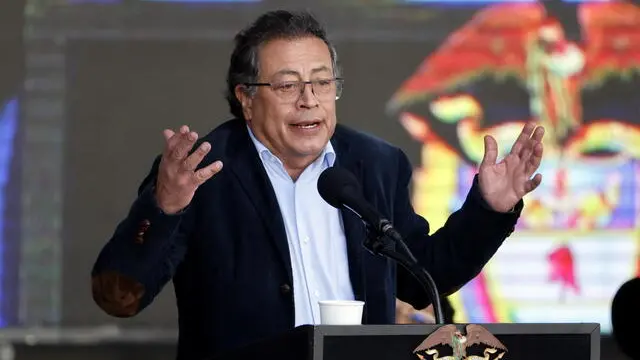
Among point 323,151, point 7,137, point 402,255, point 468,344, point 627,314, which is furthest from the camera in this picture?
point 7,137

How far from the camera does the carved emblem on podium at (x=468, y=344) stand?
183cm

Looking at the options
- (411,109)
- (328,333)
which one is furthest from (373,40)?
(328,333)

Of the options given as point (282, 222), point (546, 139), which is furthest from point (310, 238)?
point (546, 139)

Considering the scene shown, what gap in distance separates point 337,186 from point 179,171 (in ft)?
0.93

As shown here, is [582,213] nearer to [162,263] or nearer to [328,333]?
[162,263]

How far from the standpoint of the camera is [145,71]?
169 inches

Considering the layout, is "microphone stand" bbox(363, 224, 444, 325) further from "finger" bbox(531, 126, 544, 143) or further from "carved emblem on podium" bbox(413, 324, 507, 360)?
"finger" bbox(531, 126, 544, 143)

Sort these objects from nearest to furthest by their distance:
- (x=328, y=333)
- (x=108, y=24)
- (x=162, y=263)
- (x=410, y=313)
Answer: (x=328, y=333), (x=162, y=263), (x=410, y=313), (x=108, y=24)

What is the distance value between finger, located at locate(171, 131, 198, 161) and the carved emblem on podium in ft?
1.92

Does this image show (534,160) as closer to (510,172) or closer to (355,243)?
(510,172)

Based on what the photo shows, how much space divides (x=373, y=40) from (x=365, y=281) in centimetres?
201

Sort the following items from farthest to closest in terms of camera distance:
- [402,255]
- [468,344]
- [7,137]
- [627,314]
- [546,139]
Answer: [546,139]
[7,137]
[402,255]
[468,344]
[627,314]

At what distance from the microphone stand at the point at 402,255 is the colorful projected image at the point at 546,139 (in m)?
2.28

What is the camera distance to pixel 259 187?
2.51 metres
